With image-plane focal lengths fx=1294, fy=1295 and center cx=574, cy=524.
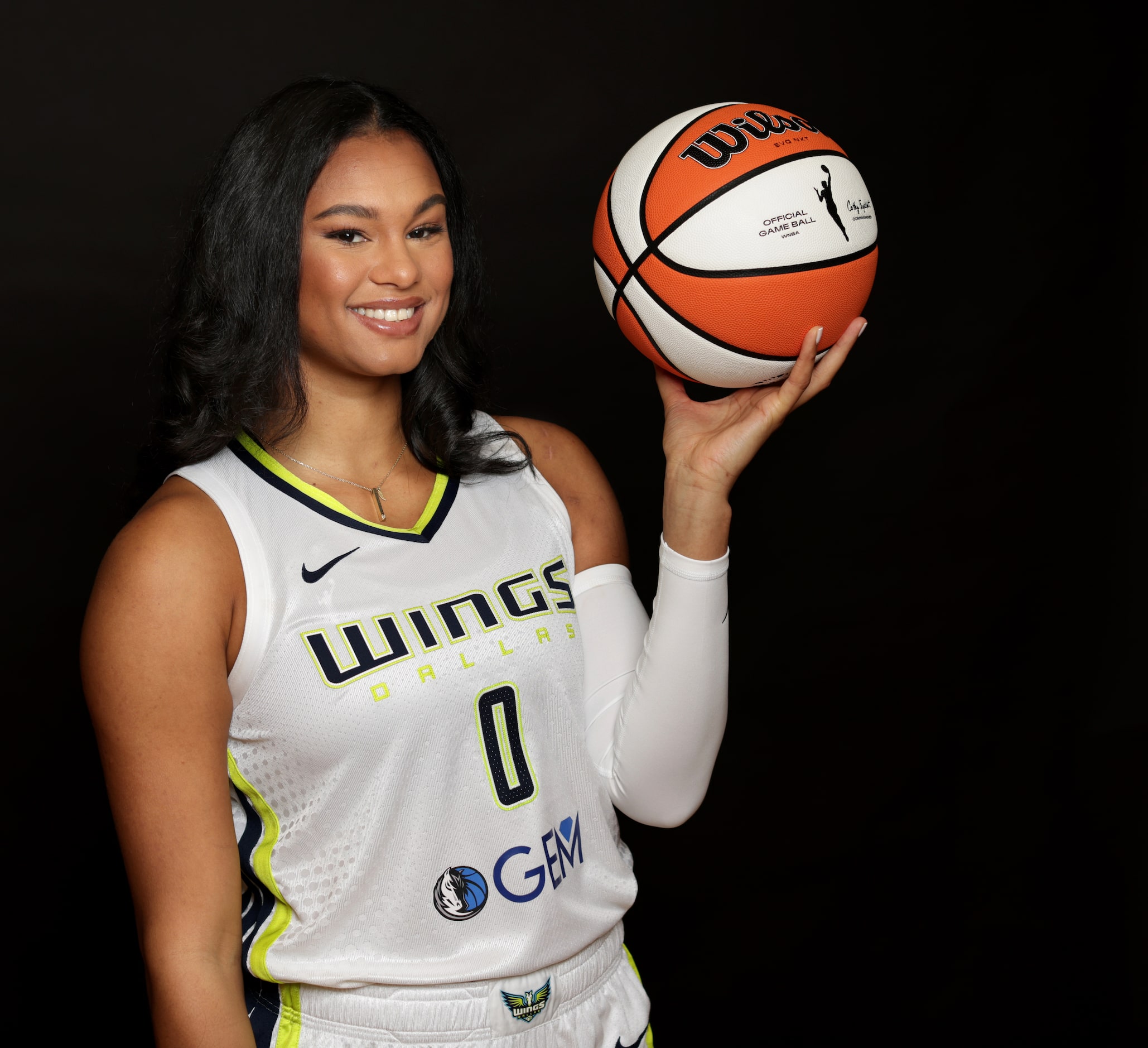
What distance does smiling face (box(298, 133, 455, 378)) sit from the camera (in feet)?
5.65

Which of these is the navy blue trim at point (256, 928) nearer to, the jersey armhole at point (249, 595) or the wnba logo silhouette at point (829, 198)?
the jersey armhole at point (249, 595)

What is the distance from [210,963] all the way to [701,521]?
34.1 inches

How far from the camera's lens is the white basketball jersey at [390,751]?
165 cm

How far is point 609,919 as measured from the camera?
1873 millimetres

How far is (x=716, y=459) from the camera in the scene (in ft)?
6.06

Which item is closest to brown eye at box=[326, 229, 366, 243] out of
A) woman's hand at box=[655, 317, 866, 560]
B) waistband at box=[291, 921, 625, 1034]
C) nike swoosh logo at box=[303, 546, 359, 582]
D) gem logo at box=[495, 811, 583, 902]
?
nike swoosh logo at box=[303, 546, 359, 582]

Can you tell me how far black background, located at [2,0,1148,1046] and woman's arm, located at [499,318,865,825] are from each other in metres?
1.03

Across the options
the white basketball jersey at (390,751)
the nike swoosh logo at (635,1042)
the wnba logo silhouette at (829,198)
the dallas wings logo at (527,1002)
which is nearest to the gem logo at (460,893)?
the white basketball jersey at (390,751)

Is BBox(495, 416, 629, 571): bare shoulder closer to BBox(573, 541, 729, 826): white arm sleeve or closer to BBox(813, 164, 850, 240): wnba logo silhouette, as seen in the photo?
BBox(573, 541, 729, 826): white arm sleeve

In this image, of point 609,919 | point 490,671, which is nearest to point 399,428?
point 490,671

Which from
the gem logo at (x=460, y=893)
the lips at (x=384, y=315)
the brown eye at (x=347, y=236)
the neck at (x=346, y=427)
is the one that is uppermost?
the brown eye at (x=347, y=236)

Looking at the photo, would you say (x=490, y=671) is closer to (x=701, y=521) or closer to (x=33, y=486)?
(x=701, y=521)

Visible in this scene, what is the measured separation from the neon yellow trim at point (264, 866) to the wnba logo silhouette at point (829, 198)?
1064mm

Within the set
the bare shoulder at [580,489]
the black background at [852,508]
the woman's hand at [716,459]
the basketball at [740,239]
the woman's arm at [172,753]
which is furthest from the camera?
the black background at [852,508]
